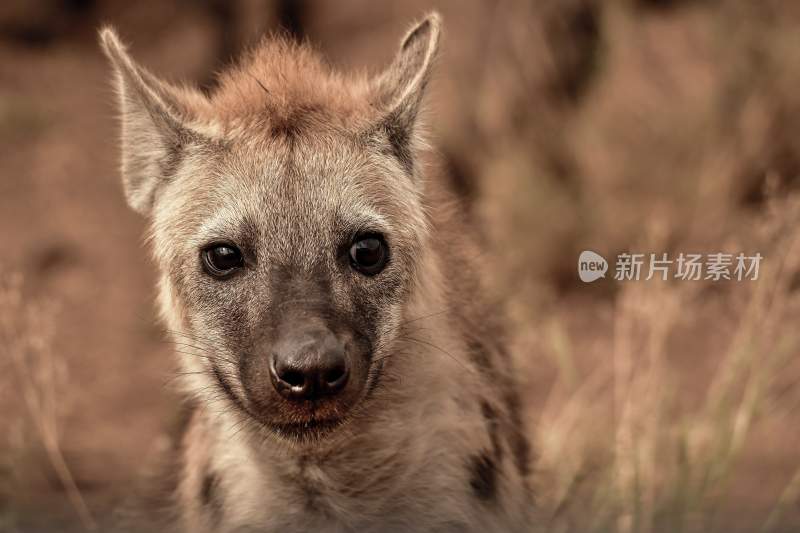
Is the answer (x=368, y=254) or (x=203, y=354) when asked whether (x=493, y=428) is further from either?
(x=203, y=354)

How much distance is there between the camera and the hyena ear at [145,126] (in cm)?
235

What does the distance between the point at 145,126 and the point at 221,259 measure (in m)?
0.41

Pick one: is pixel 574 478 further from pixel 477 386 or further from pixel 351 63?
pixel 351 63

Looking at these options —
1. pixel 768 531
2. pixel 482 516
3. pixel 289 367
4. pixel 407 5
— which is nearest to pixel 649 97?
pixel 407 5

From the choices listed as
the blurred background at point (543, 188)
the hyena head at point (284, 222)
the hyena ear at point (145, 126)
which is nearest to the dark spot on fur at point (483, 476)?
the hyena head at point (284, 222)

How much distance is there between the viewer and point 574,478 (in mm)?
3248

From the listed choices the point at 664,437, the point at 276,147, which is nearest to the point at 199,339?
the point at 276,147

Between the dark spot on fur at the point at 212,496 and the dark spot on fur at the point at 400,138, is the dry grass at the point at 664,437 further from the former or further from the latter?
the dark spot on fur at the point at 400,138

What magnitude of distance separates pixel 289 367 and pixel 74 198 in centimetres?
433

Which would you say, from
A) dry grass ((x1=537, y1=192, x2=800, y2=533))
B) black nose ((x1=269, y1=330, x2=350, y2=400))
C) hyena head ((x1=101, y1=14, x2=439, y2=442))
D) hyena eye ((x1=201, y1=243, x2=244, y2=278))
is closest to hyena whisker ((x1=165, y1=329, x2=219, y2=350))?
hyena head ((x1=101, y1=14, x2=439, y2=442))

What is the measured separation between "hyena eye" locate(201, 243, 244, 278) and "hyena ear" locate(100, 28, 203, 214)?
29 cm

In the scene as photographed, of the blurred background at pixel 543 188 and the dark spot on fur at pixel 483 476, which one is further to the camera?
the blurred background at pixel 543 188

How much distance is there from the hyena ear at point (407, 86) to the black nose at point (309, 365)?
0.62 meters

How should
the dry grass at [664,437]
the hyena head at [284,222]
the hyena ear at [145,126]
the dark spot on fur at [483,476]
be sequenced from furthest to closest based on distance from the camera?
1. the dry grass at [664,437]
2. the dark spot on fur at [483,476]
3. the hyena ear at [145,126]
4. the hyena head at [284,222]
